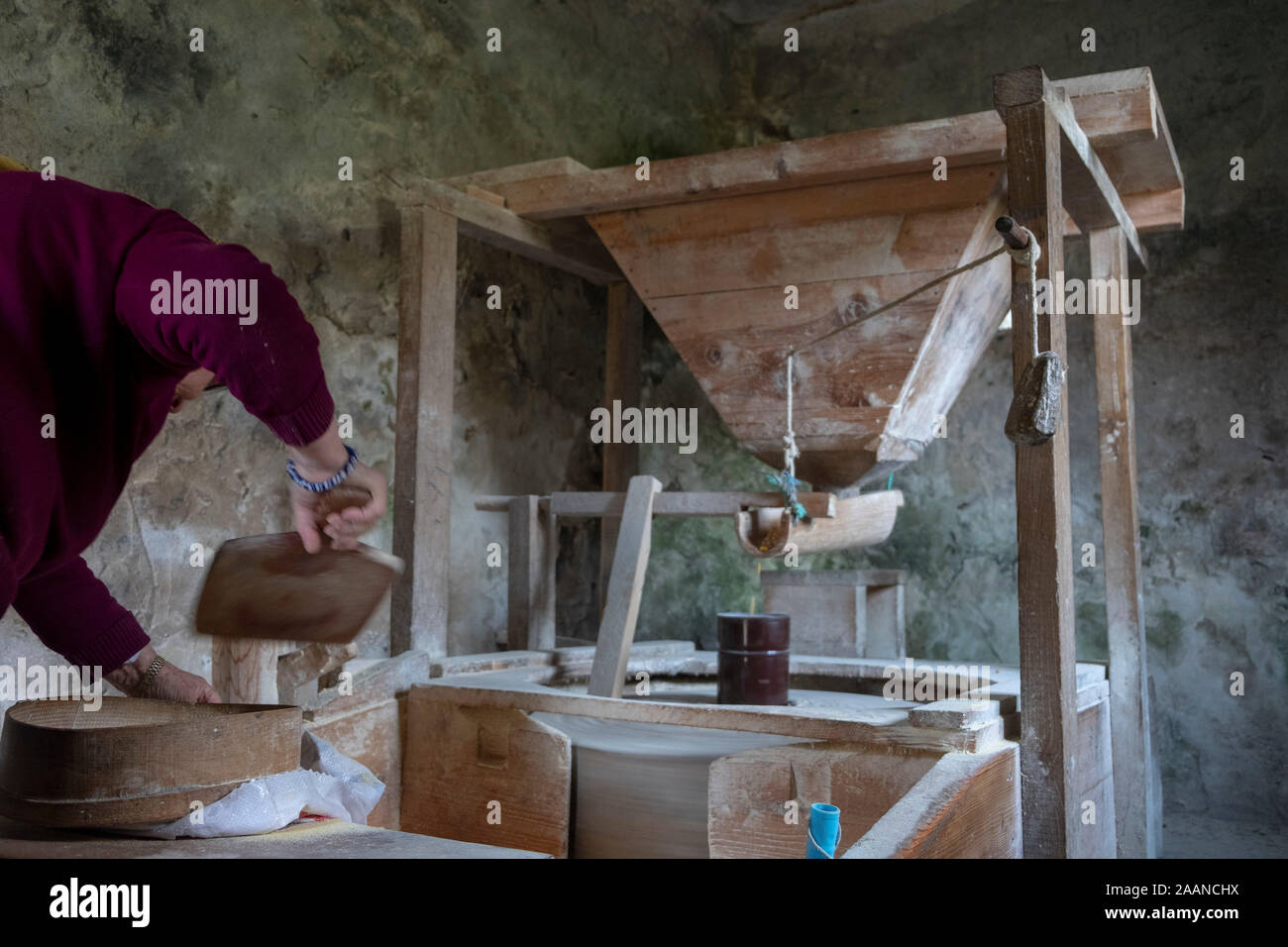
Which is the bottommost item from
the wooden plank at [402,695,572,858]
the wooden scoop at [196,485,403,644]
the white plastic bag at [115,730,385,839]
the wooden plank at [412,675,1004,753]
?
the wooden plank at [402,695,572,858]

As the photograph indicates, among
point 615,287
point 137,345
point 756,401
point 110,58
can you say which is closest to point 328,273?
point 110,58

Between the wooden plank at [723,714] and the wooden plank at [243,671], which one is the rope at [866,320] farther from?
the wooden plank at [243,671]

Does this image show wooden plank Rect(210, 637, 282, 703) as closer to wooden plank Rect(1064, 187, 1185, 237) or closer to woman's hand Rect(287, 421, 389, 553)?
woman's hand Rect(287, 421, 389, 553)

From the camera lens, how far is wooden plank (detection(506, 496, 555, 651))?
144 inches

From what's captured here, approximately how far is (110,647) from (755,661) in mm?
1701

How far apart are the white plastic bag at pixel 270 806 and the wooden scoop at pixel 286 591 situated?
0.75ft

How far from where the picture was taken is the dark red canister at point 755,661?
295 cm

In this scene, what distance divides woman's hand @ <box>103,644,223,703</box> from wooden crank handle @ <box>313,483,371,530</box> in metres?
0.59

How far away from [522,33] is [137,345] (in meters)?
3.71

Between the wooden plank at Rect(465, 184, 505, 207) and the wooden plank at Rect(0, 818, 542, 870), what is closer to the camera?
the wooden plank at Rect(0, 818, 542, 870)

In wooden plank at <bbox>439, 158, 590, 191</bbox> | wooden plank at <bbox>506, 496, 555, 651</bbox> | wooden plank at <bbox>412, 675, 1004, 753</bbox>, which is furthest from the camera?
wooden plank at <bbox>506, 496, 555, 651</bbox>

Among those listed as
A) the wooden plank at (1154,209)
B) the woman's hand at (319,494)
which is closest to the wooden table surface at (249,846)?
the woman's hand at (319,494)

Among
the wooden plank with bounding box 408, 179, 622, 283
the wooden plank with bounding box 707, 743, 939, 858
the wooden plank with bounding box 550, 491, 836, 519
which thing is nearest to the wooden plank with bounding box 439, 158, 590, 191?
the wooden plank with bounding box 408, 179, 622, 283

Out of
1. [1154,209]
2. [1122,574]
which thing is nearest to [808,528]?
[1122,574]
